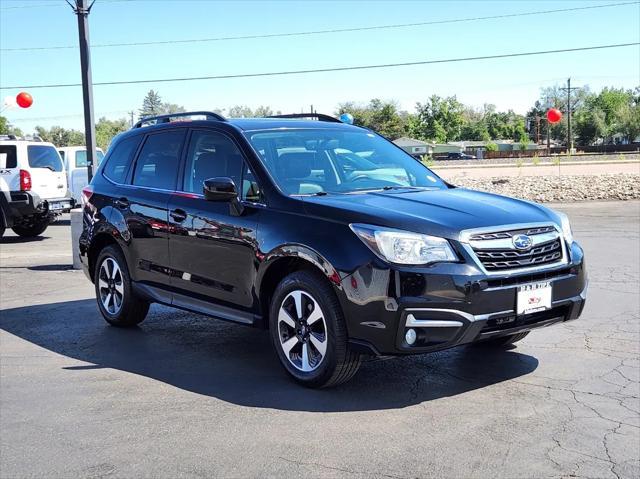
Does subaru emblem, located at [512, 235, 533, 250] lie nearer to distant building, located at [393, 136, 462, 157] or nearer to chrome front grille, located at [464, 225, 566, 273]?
chrome front grille, located at [464, 225, 566, 273]

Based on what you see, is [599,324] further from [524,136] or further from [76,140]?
[76,140]

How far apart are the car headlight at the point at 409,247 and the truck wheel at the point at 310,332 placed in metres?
0.47

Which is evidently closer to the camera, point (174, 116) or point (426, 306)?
point (426, 306)

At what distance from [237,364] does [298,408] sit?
1.20m

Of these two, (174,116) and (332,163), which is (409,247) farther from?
(174,116)

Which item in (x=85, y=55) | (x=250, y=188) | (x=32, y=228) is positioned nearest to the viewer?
(x=250, y=188)

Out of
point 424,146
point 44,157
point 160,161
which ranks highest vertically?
point 424,146

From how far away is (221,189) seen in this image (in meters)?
5.40

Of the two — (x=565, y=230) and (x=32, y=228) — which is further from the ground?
(x=565, y=230)

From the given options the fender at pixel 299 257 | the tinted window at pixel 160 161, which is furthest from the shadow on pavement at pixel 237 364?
the tinted window at pixel 160 161

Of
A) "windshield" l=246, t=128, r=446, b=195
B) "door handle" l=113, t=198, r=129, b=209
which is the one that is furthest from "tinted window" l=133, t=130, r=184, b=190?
"windshield" l=246, t=128, r=446, b=195

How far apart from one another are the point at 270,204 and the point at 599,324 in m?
3.51

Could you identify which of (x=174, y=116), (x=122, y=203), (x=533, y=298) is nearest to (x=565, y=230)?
(x=533, y=298)

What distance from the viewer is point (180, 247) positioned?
6082 millimetres
